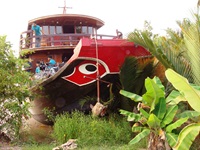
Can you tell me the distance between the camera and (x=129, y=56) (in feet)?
19.2

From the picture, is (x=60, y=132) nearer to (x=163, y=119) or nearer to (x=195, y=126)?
(x=163, y=119)

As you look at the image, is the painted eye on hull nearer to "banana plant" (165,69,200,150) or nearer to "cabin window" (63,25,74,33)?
"banana plant" (165,69,200,150)

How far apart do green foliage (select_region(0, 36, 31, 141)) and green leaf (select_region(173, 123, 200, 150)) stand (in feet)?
12.3

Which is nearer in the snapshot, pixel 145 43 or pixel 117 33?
pixel 145 43

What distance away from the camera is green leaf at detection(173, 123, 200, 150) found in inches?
131

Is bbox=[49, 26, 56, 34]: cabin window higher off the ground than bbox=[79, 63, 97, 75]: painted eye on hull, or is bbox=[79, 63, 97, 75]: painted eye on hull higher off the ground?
bbox=[49, 26, 56, 34]: cabin window

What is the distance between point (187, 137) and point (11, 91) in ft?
13.8

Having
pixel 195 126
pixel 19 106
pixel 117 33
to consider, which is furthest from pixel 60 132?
pixel 117 33

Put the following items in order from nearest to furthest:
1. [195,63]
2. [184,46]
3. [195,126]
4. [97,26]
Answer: [195,126]
[195,63]
[184,46]
[97,26]

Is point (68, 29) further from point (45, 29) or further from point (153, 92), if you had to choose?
point (153, 92)

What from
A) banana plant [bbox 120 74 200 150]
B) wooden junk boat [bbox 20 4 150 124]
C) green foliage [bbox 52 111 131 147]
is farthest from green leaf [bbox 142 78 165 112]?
wooden junk boat [bbox 20 4 150 124]

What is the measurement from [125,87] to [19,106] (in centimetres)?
244

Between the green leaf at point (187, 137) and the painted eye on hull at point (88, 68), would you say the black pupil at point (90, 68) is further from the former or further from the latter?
the green leaf at point (187, 137)

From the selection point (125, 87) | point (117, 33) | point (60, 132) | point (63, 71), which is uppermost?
point (117, 33)
